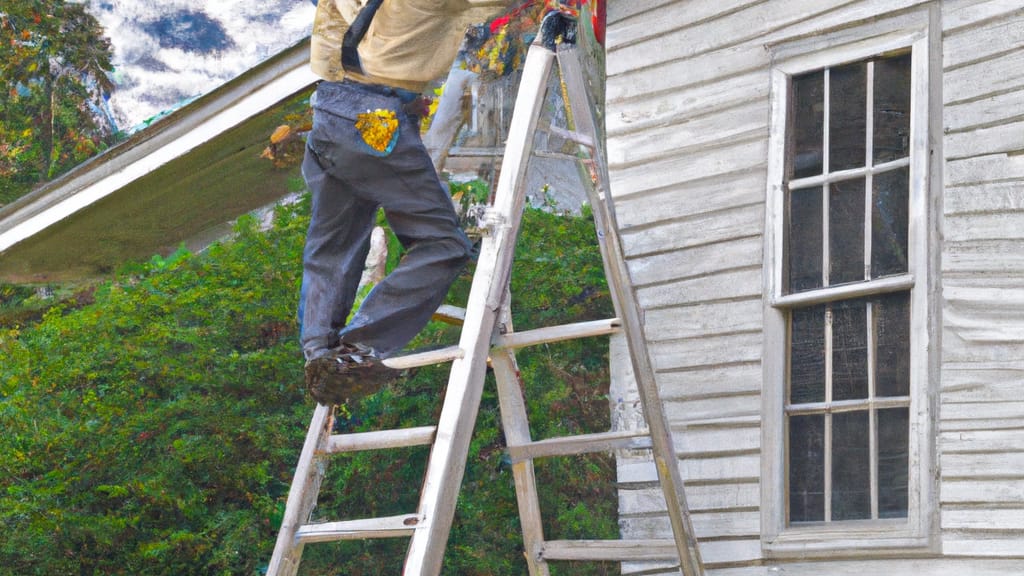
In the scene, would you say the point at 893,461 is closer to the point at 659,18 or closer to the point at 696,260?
the point at 696,260

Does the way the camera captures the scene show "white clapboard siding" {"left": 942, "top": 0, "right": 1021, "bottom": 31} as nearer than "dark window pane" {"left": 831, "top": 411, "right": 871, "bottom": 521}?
Yes

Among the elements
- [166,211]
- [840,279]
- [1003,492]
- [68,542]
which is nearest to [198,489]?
[68,542]

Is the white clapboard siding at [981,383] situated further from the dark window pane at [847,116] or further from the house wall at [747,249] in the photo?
the dark window pane at [847,116]

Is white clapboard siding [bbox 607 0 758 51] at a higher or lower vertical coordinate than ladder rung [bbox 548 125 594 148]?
higher

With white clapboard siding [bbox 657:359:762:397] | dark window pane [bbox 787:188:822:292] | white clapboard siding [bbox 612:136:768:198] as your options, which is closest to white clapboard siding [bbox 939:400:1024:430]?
dark window pane [bbox 787:188:822:292]

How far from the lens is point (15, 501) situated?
5.61 meters

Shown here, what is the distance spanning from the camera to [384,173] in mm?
4012

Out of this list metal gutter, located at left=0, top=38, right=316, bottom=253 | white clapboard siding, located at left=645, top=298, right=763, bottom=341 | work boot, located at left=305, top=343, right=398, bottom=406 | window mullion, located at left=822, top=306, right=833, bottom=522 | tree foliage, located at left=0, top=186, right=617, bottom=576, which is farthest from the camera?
metal gutter, located at left=0, top=38, right=316, bottom=253

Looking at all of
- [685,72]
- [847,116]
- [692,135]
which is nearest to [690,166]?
[692,135]

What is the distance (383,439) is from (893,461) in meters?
1.84

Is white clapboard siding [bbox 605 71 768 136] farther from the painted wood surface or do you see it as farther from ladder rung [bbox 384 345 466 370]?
ladder rung [bbox 384 345 466 370]

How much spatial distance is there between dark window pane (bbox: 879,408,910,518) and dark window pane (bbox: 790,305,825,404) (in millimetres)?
306

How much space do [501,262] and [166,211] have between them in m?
3.78

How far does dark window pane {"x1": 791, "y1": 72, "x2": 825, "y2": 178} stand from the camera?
4.91 metres
